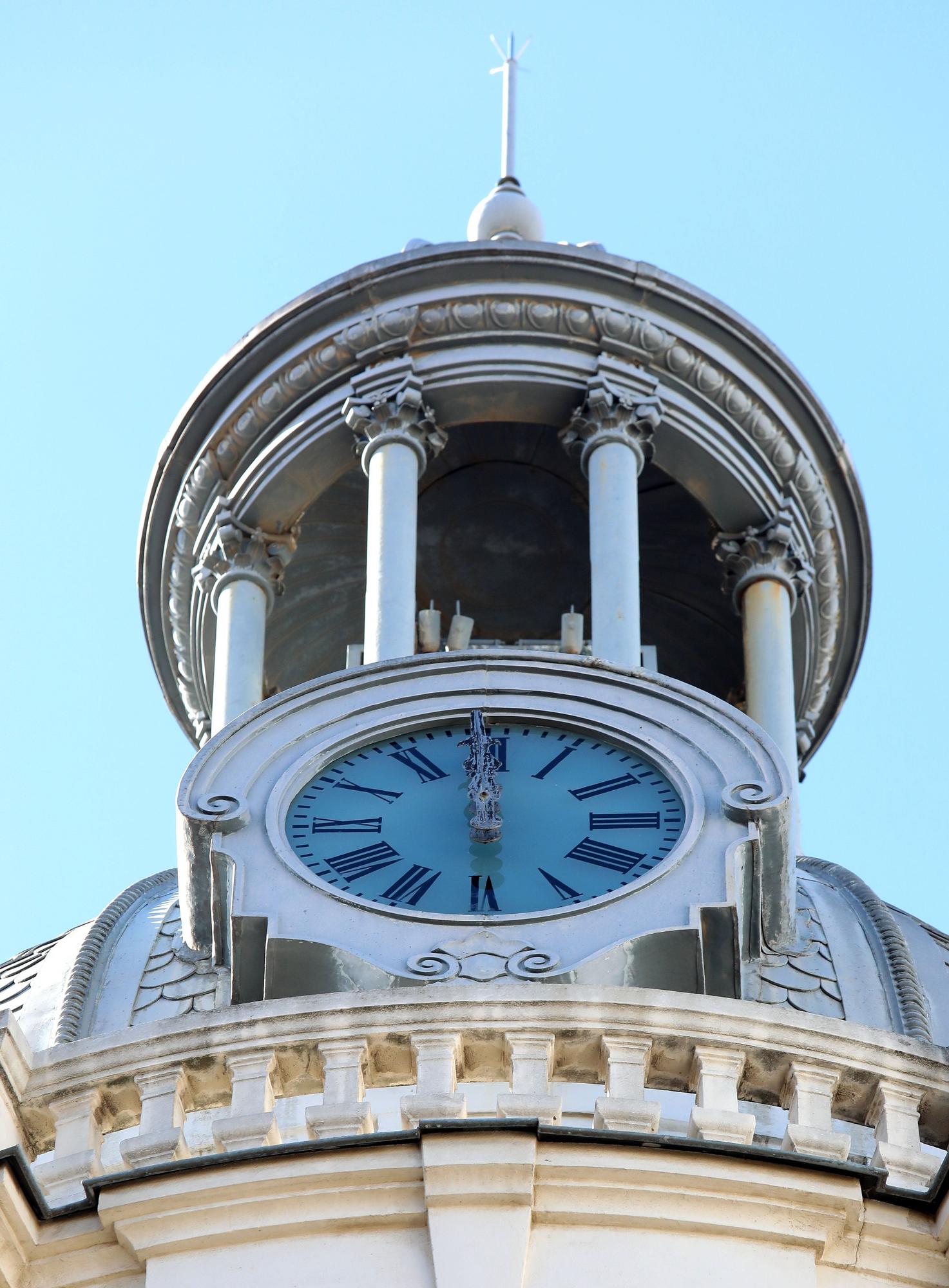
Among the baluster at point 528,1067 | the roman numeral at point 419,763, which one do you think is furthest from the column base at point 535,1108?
the roman numeral at point 419,763

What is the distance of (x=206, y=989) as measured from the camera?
70.3 ft

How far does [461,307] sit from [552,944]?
26.8ft

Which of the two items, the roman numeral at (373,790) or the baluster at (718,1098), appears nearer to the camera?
the baluster at (718,1098)

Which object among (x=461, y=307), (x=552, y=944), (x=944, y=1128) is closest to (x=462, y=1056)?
(x=944, y=1128)

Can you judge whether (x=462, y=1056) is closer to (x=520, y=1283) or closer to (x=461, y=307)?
(x=520, y=1283)

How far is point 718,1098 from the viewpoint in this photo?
43.8 ft

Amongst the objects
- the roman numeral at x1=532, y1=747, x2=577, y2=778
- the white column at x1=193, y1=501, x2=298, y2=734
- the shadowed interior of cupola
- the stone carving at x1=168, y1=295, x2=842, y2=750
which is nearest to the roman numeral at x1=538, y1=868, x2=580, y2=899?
the roman numeral at x1=532, y1=747, x2=577, y2=778

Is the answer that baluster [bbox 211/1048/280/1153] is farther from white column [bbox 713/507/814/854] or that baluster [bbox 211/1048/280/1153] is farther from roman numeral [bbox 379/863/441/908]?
→ white column [bbox 713/507/814/854]

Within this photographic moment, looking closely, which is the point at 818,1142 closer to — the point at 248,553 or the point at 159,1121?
the point at 159,1121

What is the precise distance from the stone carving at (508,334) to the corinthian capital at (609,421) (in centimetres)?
50

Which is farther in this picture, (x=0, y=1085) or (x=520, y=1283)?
(x=0, y=1085)

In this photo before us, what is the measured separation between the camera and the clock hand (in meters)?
19.3

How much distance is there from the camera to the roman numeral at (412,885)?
1880 cm

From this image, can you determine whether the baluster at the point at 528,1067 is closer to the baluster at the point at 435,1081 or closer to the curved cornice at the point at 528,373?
the baluster at the point at 435,1081
